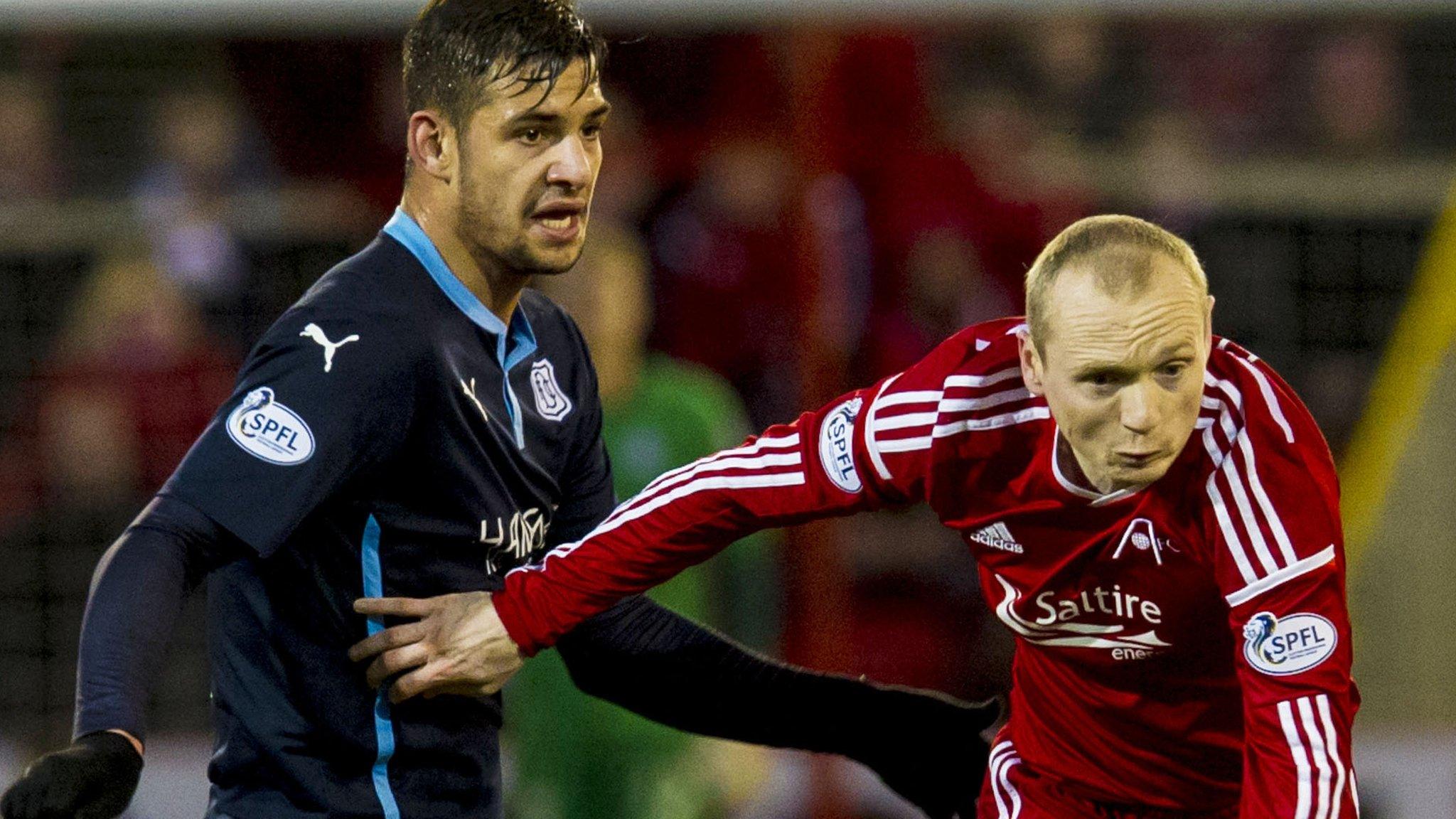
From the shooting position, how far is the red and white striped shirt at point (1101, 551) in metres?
2.15

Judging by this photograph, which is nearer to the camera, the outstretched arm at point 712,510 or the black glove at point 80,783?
the black glove at point 80,783

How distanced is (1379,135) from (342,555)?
3.89m

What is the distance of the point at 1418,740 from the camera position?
4.63m

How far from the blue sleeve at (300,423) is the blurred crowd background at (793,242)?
6.93 ft

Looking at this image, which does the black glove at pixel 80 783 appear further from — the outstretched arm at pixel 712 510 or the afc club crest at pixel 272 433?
the outstretched arm at pixel 712 510

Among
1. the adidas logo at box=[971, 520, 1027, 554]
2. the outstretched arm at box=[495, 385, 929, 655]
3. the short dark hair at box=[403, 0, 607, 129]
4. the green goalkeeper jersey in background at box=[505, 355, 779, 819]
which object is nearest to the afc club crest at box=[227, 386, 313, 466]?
the outstretched arm at box=[495, 385, 929, 655]

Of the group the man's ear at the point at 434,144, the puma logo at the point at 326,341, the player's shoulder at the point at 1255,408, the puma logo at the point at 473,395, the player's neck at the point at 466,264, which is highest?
the man's ear at the point at 434,144

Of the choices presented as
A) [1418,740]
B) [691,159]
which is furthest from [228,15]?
[1418,740]

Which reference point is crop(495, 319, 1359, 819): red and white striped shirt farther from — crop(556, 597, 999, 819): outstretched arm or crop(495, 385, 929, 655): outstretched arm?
crop(556, 597, 999, 819): outstretched arm

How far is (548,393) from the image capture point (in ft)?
8.50

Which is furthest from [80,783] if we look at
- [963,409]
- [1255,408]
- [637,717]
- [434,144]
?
[637,717]

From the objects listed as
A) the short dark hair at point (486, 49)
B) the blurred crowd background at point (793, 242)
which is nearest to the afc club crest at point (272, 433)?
the short dark hair at point (486, 49)

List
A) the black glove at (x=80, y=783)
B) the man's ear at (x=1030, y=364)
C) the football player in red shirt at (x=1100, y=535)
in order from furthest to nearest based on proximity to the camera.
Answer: the man's ear at (x=1030, y=364) → the football player in red shirt at (x=1100, y=535) → the black glove at (x=80, y=783)

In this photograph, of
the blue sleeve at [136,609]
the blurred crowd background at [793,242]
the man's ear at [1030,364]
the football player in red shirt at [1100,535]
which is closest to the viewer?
the blue sleeve at [136,609]
